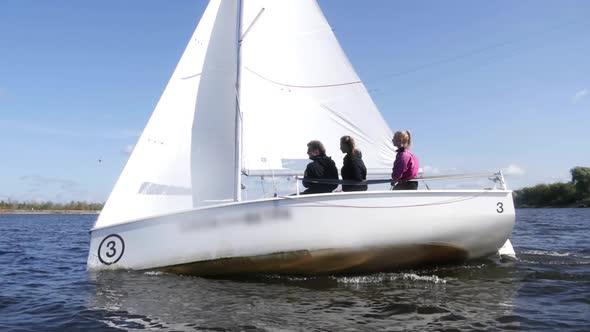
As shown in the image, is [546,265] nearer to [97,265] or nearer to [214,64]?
[214,64]

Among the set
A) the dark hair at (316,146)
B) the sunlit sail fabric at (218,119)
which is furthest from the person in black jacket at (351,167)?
the sunlit sail fabric at (218,119)

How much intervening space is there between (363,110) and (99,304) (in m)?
5.51

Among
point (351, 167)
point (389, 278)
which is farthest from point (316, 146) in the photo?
point (389, 278)

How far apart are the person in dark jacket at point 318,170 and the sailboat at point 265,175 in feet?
2.74

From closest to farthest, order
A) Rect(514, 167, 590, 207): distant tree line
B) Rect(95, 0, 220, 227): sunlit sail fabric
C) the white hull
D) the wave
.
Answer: the white hull → the wave → Rect(95, 0, 220, 227): sunlit sail fabric → Rect(514, 167, 590, 207): distant tree line

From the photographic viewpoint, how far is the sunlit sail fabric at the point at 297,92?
9.15 meters

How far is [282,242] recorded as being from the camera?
7480 mm

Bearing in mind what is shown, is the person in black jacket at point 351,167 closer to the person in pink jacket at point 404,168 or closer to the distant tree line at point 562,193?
the person in pink jacket at point 404,168

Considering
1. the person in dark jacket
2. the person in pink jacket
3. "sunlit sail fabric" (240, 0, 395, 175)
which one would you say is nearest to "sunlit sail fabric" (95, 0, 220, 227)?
"sunlit sail fabric" (240, 0, 395, 175)

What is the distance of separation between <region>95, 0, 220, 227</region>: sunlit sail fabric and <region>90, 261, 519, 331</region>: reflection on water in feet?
3.91

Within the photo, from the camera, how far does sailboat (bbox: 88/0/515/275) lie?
7344 millimetres

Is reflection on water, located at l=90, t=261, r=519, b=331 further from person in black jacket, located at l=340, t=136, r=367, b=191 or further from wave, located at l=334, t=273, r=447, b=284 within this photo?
person in black jacket, located at l=340, t=136, r=367, b=191

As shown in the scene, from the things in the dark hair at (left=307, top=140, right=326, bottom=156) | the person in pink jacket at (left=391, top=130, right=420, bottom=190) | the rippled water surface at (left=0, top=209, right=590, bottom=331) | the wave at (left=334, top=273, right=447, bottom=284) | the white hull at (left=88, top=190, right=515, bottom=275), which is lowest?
the rippled water surface at (left=0, top=209, right=590, bottom=331)

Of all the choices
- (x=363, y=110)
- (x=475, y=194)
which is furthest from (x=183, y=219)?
(x=475, y=194)
